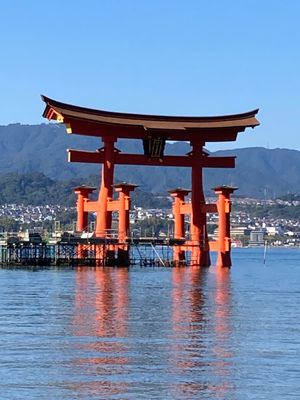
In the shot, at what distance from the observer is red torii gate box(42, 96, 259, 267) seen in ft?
231

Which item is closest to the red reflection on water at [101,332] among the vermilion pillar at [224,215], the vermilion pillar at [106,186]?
the vermilion pillar at [106,186]

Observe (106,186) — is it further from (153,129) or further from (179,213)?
(179,213)

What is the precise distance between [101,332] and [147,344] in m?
2.67

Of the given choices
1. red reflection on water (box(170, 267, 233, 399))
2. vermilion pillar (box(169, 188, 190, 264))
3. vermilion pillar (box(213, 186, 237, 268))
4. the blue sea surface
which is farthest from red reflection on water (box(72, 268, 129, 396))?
vermilion pillar (box(169, 188, 190, 264))

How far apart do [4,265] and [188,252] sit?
1459 cm

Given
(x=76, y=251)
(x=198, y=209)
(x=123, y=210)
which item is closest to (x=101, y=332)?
(x=123, y=210)

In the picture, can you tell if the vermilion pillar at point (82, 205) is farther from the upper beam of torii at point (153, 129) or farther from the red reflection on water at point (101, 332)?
the red reflection on water at point (101, 332)

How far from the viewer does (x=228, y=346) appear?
29.2m

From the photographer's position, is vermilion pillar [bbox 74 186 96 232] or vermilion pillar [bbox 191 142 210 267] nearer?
vermilion pillar [bbox 191 142 210 267]

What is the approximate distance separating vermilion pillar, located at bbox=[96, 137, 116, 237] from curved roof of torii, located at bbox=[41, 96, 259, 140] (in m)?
1.13

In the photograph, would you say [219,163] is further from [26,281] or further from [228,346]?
[228,346]

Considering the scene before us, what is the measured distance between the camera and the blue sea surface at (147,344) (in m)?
23.1

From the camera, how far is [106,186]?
7169 centimetres

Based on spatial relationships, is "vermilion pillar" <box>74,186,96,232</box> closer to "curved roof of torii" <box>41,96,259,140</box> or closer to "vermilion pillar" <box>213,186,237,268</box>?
"curved roof of torii" <box>41,96,259,140</box>
